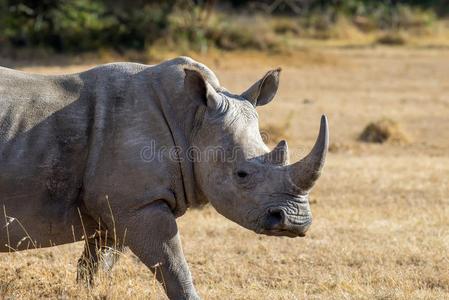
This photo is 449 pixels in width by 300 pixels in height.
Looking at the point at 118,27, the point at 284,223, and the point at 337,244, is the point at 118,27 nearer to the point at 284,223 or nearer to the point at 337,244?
the point at 337,244

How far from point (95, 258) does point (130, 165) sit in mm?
1054

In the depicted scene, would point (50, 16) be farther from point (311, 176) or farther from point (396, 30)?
point (311, 176)

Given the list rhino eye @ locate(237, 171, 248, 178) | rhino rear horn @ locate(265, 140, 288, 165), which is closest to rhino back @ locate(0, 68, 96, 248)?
rhino eye @ locate(237, 171, 248, 178)

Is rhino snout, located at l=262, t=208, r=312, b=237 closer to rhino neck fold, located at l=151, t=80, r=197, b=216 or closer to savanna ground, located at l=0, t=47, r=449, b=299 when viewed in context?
rhino neck fold, located at l=151, t=80, r=197, b=216

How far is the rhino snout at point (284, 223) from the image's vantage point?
20.0ft

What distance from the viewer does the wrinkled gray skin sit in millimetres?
6391

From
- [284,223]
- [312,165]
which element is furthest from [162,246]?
[312,165]

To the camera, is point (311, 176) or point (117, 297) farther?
point (117, 297)

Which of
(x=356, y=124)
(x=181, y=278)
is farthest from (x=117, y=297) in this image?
(x=356, y=124)

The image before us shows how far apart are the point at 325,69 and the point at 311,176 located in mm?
18447

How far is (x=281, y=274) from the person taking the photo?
26.3 ft

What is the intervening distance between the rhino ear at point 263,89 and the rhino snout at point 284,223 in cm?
94

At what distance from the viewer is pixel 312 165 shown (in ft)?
19.9

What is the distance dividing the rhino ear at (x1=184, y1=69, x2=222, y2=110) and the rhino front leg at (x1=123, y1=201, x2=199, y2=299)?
70 cm
